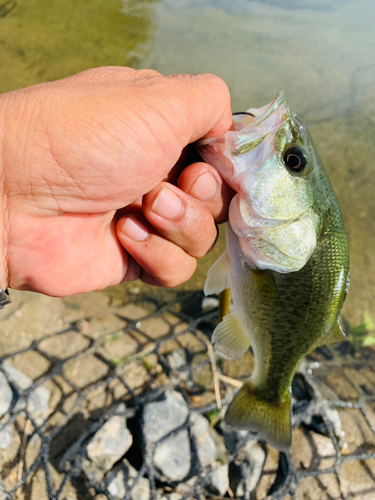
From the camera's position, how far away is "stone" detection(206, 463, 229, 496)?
268cm

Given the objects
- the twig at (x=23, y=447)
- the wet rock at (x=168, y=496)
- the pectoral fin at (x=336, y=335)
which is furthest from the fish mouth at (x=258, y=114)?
the twig at (x=23, y=447)

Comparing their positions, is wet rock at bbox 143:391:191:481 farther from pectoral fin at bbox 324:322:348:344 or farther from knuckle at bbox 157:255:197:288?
pectoral fin at bbox 324:322:348:344

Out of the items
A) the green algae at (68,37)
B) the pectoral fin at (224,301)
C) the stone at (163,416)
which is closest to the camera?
the pectoral fin at (224,301)

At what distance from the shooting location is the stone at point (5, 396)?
2748 mm

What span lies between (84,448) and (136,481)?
0.46 meters

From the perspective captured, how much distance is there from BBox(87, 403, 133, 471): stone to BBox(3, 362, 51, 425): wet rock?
23.5 inches

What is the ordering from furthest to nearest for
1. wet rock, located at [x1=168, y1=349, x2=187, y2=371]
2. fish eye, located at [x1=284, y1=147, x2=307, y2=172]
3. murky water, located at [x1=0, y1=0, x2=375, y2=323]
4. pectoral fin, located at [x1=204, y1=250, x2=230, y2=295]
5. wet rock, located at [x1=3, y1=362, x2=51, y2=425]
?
murky water, located at [x1=0, y1=0, x2=375, y2=323] → wet rock, located at [x1=168, y1=349, x2=187, y2=371] → wet rock, located at [x1=3, y1=362, x2=51, y2=425] → pectoral fin, located at [x1=204, y1=250, x2=230, y2=295] → fish eye, located at [x1=284, y1=147, x2=307, y2=172]

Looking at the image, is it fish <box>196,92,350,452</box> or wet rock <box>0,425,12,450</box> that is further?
wet rock <box>0,425,12,450</box>

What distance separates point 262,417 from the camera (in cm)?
236

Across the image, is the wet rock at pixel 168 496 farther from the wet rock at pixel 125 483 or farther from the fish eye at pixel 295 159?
the fish eye at pixel 295 159

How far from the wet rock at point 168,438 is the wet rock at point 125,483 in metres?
0.15

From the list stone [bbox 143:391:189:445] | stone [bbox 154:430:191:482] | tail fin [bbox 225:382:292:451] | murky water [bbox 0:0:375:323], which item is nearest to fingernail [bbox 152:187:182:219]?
→ tail fin [bbox 225:382:292:451]

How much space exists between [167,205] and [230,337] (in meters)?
1.02

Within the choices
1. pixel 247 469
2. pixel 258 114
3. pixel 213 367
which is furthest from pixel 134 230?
pixel 247 469
